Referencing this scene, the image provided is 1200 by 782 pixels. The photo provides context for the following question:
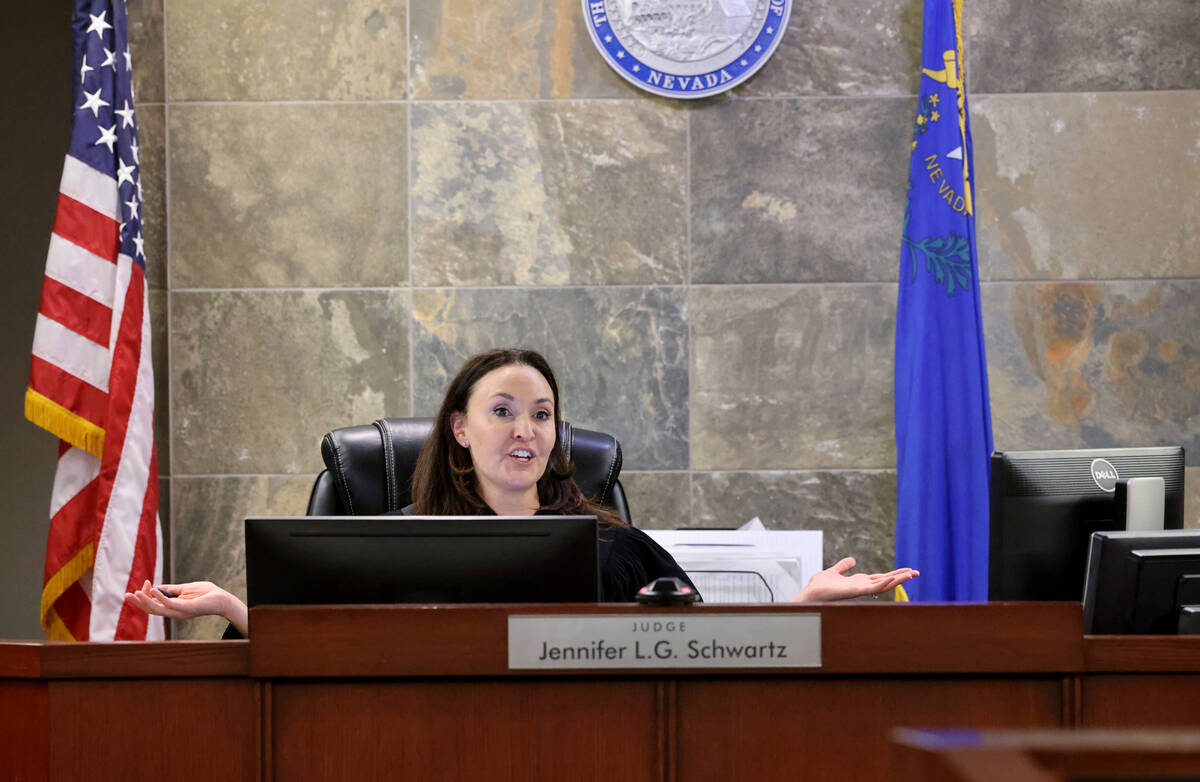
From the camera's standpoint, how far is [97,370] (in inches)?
120

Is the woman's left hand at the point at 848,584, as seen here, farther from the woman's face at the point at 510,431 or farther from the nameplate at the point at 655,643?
the woman's face at the point at 510,431

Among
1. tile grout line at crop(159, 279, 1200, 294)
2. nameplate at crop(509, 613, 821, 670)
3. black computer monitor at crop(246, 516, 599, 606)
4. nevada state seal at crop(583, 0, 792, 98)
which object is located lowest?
nameplate at crop(509, 613, 821, 670)

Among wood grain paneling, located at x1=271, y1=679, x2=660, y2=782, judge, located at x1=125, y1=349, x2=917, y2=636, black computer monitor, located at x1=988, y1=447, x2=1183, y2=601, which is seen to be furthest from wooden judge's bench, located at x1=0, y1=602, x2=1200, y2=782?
judge, located at x1=125, y1=349, x2=917, y2=636

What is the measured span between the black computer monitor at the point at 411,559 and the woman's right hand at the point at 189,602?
171 millimetres

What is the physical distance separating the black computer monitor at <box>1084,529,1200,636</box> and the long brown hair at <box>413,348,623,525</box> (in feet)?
3.30

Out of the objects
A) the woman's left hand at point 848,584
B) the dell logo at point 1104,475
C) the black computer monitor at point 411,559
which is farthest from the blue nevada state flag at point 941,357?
the black computer monitor at point 411,559

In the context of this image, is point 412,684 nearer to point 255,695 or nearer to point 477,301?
point 255,695

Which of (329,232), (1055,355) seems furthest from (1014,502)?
(329,232)

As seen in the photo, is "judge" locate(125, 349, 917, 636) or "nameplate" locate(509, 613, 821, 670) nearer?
"nameplate" locate(509, 613, 821, 670)

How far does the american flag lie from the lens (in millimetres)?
3014

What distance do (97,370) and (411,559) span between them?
1946 millimetres

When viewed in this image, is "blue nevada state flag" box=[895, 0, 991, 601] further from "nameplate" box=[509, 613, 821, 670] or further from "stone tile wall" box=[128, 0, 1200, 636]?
"nameplate" box=[509, 613, 821, 670]

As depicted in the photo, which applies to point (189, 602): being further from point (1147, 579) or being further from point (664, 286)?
Result: point (664, 286)

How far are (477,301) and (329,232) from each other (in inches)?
20.4
